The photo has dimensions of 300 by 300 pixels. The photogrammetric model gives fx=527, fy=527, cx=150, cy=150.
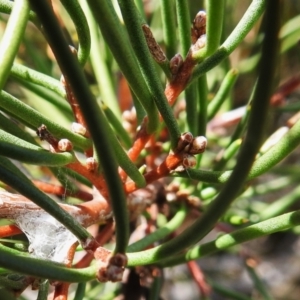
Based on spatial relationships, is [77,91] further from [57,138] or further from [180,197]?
[180,197]

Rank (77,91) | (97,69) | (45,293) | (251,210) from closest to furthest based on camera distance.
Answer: (77,91) → (45,293) → (97,69) → (251,210)

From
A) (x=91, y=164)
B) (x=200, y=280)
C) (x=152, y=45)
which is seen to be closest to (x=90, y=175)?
(x=91, y=164)

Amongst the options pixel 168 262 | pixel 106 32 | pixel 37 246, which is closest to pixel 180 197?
pixel 168 262

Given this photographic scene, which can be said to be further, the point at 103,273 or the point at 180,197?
the point at 180,197

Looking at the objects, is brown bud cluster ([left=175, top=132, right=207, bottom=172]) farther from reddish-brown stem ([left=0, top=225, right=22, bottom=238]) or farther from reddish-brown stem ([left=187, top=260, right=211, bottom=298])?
reddish-brown stem ([left=187, top=260, right=211, bottom=298])

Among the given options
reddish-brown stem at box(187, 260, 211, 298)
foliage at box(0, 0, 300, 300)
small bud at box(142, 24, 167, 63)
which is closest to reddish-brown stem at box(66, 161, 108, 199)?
foliage at box(0, 0, 300, 300)

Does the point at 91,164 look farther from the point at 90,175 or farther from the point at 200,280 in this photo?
the point at 200,280

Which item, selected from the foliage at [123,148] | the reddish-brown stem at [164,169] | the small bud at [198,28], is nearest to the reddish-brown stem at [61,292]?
the foliage at [123,148]
